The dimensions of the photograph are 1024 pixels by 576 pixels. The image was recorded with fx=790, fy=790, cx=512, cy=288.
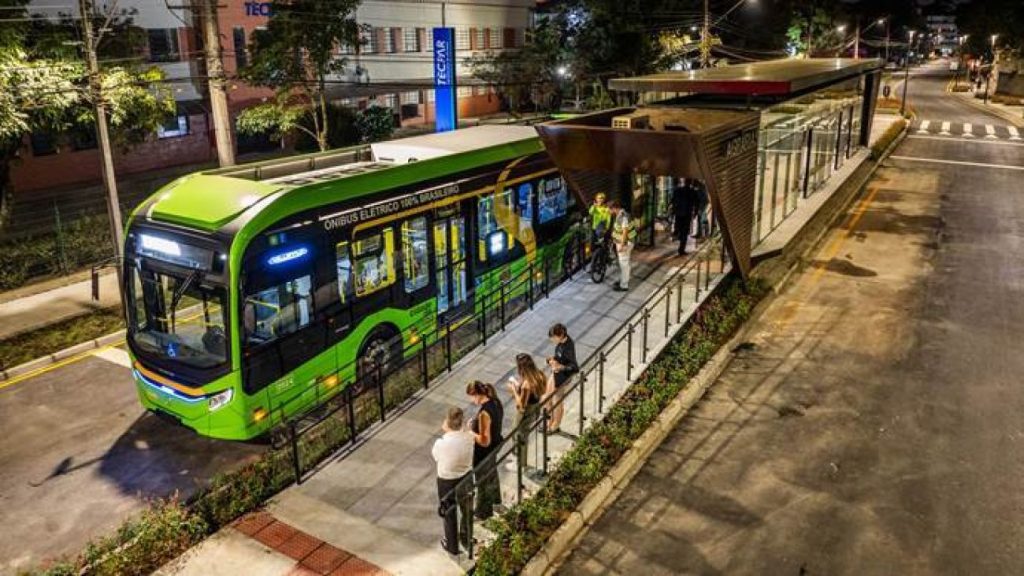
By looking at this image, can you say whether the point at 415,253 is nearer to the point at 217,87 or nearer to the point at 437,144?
the point at 437,144

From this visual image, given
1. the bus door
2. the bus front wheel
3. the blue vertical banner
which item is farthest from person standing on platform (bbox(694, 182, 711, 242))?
the blue vertical banner

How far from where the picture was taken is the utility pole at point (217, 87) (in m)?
17.3

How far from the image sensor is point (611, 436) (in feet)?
34.6

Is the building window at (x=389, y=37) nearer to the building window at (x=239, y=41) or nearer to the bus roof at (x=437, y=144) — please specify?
the building window at (x=239, y=41)

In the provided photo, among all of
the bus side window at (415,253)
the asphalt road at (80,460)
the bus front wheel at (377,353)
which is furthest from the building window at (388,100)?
the bus front wheel at (377,353)

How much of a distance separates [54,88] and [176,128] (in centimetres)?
1910

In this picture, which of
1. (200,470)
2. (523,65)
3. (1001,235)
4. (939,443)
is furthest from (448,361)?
(523,65)

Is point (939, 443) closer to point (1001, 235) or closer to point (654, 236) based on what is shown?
point (654, 236)

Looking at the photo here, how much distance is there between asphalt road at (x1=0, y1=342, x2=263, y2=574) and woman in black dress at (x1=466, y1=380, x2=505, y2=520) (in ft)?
13.1

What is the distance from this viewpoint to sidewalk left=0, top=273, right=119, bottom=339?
16.4 m

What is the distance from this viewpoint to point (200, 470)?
420 inches

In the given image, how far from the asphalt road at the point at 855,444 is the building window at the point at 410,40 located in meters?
33.3

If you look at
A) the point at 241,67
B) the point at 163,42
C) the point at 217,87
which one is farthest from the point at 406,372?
the point at 163,42

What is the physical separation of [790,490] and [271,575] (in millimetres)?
6313
